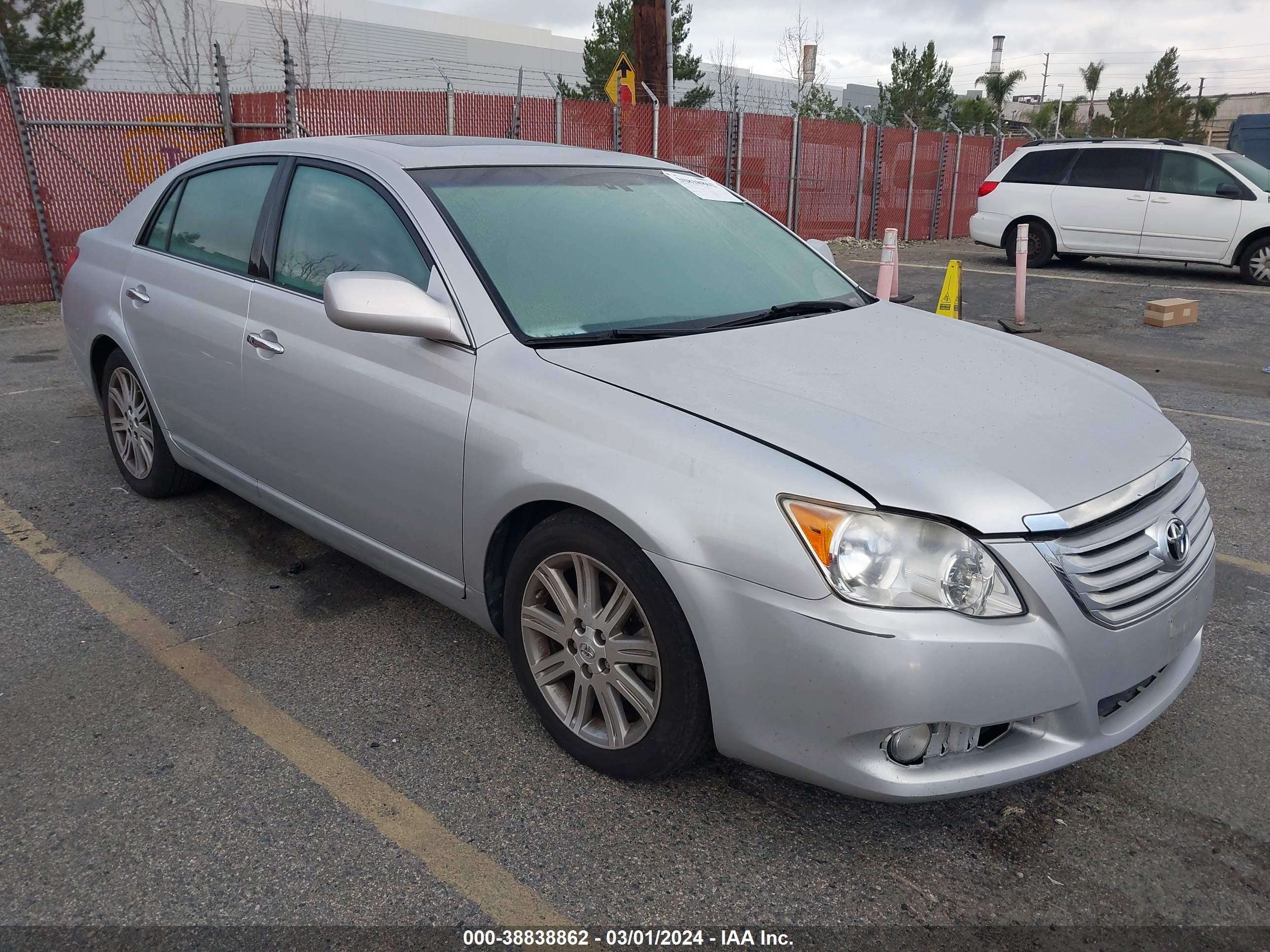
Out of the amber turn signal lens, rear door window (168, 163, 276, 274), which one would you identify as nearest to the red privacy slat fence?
rear door window (168, 163, 276, 274)

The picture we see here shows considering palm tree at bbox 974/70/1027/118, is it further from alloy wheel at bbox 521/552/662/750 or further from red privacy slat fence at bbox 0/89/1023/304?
alloy wheel at bbox 521/552/662/750

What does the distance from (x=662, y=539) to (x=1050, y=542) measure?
0.87 meters

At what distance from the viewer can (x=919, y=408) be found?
8.36 feet

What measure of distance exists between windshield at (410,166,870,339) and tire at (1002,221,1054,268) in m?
12.6

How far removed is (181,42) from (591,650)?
35.5 m

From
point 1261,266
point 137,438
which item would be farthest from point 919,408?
point 1261,266

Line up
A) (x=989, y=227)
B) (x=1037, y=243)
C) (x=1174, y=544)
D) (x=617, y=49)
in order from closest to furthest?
(x=1174, y=544) → (x=1037, y=243) → (x=989, y=227) → (x=617, y=49)

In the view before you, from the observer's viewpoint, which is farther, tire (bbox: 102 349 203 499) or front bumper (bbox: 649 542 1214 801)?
tire (bbox: 102 349 203 499)

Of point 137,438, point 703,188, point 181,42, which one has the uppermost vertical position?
point 181,42

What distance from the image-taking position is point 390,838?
2467 millimetres

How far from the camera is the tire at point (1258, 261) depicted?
13352 mm

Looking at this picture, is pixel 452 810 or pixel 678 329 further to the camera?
pixel 678 329

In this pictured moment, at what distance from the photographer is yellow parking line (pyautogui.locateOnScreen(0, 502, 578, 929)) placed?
89.5 inches

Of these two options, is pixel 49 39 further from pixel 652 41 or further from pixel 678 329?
pixel 678 329
